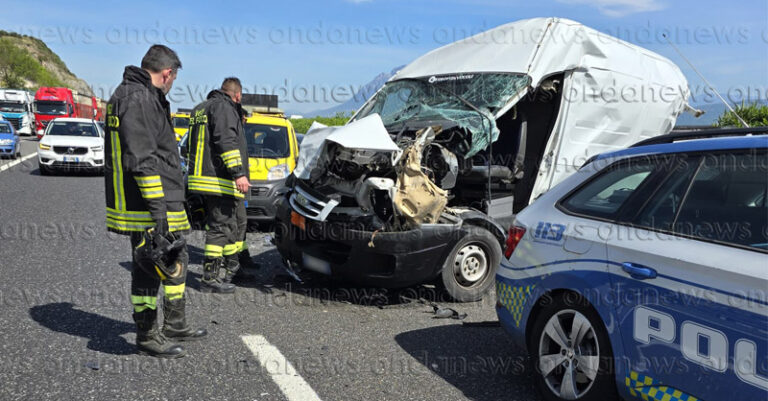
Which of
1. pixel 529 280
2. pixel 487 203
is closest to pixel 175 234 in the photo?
pixel 529 280

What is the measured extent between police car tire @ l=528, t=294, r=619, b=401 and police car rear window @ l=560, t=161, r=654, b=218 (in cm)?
51

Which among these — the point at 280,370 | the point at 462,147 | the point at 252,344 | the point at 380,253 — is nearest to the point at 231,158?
the point at 380,253

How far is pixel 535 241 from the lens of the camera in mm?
3670

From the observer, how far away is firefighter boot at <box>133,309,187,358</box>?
13.3 ft

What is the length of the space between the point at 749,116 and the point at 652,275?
42.2ft

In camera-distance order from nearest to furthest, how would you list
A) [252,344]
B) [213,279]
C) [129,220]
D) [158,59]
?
[129,220]
[158,59]
[252,344]
[213,279]

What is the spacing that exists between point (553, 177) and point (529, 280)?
124 inches

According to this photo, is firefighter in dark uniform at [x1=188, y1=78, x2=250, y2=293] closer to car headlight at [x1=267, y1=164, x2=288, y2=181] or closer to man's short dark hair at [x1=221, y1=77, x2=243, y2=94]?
man's short dark hair at [x1=221, y1=77, x2=243, y2=94]

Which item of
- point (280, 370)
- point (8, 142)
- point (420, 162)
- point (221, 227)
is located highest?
point (8, 142)

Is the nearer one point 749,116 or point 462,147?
point 462,147

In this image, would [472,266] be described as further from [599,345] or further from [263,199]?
[263,199]

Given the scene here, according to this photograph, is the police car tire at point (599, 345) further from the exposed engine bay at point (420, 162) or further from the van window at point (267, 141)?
the van window at point (267, 141)

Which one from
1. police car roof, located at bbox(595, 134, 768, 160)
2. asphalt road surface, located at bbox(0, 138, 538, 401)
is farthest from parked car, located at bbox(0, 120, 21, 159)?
police car roof, located at bbox(595, 134, 768, 160)

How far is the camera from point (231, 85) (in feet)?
19.6
